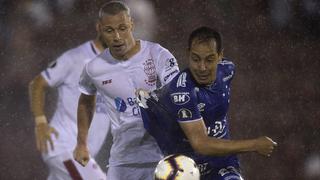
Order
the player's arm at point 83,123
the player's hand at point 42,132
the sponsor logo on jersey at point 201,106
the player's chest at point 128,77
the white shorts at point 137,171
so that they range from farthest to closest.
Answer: the player's hand at point 42,132, the player's arm at point 83,123, the player's chest at point 128,77, the white shorts at point 137,171, the sponsor logo on jersey at point 201,106

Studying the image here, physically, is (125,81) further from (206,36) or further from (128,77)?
(206,36)

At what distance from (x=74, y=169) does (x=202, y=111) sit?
1021mm

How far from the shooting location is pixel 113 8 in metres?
3.57

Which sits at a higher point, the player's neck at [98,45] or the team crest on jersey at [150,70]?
the player's neck at [98,45]

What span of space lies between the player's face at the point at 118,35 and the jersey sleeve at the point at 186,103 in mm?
610

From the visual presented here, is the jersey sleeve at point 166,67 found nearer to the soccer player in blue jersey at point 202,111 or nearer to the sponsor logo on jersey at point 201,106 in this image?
the soccer player in blue jersey at point 202,111

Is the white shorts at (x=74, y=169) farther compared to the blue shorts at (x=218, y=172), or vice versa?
the white shorts at (x=74, y=169)

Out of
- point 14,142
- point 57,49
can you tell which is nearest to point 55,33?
point 57,49

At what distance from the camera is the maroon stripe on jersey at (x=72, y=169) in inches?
148

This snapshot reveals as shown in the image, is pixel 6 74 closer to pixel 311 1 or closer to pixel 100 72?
pixel 100 72

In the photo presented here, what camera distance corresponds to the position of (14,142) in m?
3.87

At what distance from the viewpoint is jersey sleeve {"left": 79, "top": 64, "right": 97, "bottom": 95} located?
3.55 metres

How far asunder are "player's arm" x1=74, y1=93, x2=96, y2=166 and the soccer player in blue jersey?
52 cm

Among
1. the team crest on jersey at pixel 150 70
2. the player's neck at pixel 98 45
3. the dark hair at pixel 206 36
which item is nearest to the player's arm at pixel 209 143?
the dark hair at pixel 206 36
